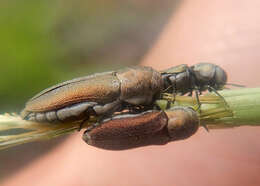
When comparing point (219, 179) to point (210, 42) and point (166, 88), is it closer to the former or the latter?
point (166, 88)

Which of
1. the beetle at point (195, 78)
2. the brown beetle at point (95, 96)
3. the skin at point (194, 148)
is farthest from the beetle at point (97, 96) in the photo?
the skin at point (194, 148)

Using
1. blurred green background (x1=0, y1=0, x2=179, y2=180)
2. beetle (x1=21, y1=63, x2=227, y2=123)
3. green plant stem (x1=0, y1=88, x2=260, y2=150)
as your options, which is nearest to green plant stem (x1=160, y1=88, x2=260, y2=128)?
green plant stem (x1=0, y1=88, x2=260, y2=150)

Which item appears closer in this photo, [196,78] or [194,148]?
[196,78]

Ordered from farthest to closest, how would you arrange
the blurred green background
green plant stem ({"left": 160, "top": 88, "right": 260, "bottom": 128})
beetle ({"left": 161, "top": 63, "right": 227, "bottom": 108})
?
1. the blurred green background
2. beetle ({"left": 161, "top": 63, "right": 227, "bottom": 108})
3. green plant stem ({"left": 160, "top": 88, "right": 260, "bottom": 128})

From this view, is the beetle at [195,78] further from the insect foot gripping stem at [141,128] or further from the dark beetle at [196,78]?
the insect foot gripping stem at [141,128]

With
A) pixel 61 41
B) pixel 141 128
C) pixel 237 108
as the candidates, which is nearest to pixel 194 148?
pixel 141 128

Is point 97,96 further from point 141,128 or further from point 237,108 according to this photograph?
point 237,108

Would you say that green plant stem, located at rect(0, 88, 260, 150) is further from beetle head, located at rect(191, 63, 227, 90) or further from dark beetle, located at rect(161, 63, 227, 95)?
beetle head, located at rect(191, 63, 227, 90)
